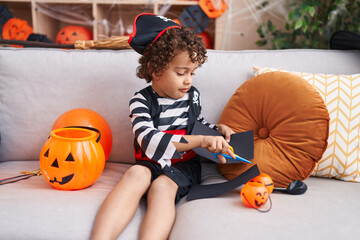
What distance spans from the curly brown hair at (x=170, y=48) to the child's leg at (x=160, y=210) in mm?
406

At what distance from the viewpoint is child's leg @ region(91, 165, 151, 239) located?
2.71ft

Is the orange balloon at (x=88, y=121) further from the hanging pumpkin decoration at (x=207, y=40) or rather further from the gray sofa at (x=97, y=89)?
the hanging pumpkin decoration at (x=207, y=40)

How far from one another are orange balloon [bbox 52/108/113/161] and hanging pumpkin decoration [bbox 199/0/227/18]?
162 centimetres

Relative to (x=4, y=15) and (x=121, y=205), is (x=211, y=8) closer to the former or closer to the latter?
(x=4, y=15)

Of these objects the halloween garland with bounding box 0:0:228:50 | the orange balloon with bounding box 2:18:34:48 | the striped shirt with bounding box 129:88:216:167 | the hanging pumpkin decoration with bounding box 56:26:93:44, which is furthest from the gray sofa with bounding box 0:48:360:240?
the orange balloon with bounding box 2:18:34:48

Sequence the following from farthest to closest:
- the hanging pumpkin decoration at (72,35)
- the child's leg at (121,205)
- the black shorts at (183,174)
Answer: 1. the hanging pumpkin decoration at (72,35)
2. the black shorts at (183,174)
3. the child's leg at (121,205)

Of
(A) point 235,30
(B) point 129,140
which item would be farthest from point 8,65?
(A) point 235,30

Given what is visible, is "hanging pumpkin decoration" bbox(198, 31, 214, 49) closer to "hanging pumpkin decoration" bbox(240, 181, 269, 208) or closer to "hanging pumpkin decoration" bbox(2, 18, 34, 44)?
"hanging pumpkin decoration" bbox(2, 18, 34, 44)

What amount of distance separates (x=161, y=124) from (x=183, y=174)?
0.69ft

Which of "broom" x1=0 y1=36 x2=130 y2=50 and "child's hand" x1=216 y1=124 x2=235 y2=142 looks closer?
"child's hand" x1=216 y1=124 x2=235 y2=142

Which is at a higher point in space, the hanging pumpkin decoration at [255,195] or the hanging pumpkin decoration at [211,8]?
the hanging pumpkin decoration at [211,8]

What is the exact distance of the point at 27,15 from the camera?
9.55ft

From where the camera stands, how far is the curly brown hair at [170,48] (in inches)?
42.1

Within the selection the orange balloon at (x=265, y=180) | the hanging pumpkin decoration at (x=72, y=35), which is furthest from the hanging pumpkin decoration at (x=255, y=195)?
the hanging pumpkin decoration at (x=72, y=35)
